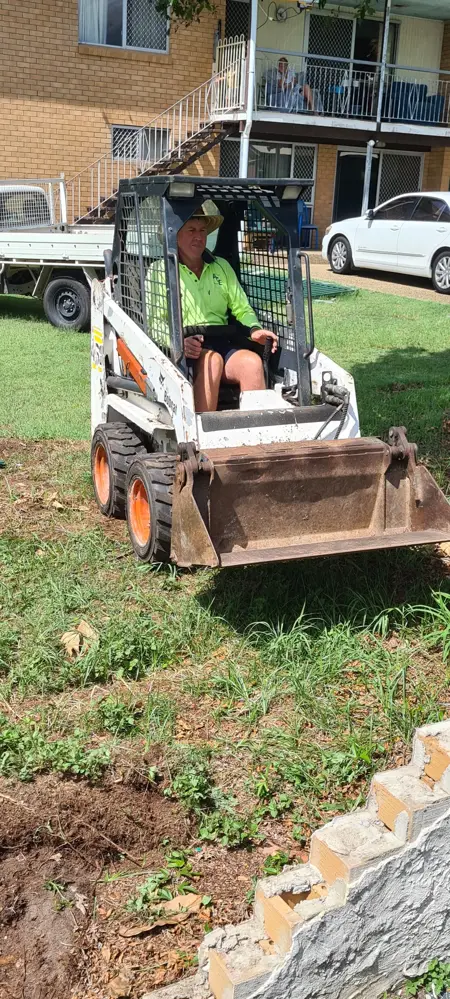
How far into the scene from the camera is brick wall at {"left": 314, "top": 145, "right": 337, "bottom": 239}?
79.6 ft

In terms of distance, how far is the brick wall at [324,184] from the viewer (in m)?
24.2

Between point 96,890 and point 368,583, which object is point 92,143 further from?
point 96,890

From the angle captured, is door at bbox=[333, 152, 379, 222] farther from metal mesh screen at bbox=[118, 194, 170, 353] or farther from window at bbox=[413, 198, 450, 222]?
metal mesh screen at bbox=[118, 194, 170, 353]

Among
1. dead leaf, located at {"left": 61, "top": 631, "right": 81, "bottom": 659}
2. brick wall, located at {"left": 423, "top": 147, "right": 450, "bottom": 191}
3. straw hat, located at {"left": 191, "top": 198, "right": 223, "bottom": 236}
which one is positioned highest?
brick wall, located at {"left": 423, "top": 147, "right": 450, "bottom": 191}

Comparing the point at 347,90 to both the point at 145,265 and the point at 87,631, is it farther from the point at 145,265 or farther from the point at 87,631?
the point at 87,631

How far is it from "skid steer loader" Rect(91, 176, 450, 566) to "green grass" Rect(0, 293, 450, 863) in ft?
1.07

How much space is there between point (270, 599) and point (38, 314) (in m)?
10.6

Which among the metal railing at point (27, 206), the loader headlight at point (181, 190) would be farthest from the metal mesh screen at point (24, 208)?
the loader headlight at point (181, 190)

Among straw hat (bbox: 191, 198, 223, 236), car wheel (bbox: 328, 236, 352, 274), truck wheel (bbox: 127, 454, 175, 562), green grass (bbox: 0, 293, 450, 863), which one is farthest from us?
car wheel (bbox: 328, 236, 352, 274)

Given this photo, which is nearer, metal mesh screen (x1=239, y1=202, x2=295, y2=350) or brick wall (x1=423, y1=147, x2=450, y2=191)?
metal mesh screen (x1=239, y1=202, x2=295, y2=350)

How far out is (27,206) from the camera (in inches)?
582

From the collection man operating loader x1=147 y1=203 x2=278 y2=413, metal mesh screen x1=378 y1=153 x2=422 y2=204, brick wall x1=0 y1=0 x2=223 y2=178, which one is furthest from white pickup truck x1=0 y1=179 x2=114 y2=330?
metal mesh screen x1=378 y1=153 x2=422 y2=204

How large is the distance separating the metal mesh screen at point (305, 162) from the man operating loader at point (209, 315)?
62.1 ft

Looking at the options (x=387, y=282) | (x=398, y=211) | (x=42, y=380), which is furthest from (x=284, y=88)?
(x=42, y=380)
